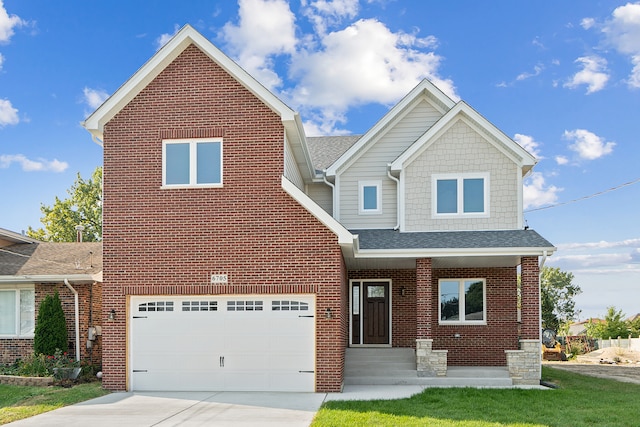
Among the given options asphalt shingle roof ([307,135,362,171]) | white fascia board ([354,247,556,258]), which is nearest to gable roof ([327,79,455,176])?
asphalt shingle roof ([307,135,362,171])

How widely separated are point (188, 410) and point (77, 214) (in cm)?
2669

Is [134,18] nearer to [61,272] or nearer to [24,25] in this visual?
[24,25]

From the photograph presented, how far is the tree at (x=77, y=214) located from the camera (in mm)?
34969

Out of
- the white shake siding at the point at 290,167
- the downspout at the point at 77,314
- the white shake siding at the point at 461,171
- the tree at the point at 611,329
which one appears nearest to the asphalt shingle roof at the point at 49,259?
the downspout at the point at 77,314

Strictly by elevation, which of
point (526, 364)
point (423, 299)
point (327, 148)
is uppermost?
point (327, 148)

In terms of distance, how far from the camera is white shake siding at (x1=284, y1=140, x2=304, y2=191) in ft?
48.8

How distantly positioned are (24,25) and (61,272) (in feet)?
28.6

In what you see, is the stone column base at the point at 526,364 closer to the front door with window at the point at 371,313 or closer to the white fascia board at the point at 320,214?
the front door with window at the point at 371,313

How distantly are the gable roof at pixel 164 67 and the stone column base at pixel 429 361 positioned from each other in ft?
20.8

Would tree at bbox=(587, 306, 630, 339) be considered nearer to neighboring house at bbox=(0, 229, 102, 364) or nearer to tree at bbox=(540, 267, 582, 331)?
tree at bbox=(540, 267, 582, 331)

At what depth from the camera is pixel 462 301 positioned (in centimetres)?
1781

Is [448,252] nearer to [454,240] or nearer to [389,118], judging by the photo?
[454,240]

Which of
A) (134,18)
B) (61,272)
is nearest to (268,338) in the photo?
(61,272)

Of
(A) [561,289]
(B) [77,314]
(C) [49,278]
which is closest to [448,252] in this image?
(B) [77,314]
